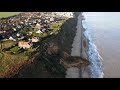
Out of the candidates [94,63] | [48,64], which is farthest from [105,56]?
[48,64]

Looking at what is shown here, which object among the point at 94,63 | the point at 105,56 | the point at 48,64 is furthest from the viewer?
the point at 105,56

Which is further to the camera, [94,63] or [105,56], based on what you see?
[105,56]

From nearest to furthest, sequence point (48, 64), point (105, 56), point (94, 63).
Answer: point (48, 64) → point (94, 63) → point (105, 56)

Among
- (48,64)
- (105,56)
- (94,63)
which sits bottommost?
(105,56)

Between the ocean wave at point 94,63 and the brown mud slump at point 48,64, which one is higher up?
the brown mud slump at point 48,64

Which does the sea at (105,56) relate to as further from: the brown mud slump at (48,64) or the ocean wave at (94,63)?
the brown mud slump at (48,64)

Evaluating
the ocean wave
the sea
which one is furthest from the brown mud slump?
the sea

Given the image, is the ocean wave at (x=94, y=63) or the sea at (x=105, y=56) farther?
the sea at (x=105, y=56)

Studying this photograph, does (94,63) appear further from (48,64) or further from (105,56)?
(48,64)

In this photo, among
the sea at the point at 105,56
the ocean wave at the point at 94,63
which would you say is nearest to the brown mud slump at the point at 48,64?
the ocean wave at the point at 94,63

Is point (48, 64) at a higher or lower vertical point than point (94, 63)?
higher
